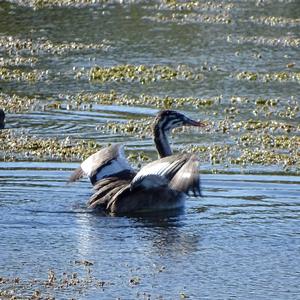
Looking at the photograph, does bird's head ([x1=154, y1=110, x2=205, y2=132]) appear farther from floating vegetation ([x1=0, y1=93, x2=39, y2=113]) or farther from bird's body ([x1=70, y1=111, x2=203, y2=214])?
floating vegetation ([x1=0, y1=93, x2=39, y2=113])

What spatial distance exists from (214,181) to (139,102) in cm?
521

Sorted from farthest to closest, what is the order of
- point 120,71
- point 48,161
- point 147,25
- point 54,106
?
point 147,25 < point 120,71 < point 54,106 < point 48,161

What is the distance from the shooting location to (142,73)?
22203 mm

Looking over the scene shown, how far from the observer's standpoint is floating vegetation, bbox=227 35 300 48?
83.2 ft

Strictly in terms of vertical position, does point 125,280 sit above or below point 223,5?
below

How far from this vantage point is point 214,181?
1453 cm

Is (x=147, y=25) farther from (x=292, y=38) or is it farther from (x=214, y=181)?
(x=214, y=181)

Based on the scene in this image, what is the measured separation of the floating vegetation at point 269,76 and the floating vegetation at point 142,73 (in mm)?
769

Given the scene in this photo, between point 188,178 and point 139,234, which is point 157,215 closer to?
point 139,234

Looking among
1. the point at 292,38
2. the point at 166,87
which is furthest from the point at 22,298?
the point at 292,38

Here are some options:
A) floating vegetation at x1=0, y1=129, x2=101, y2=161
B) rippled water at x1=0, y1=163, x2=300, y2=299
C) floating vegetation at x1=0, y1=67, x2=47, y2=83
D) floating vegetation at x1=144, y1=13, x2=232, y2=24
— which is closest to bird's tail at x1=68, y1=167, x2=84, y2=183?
rippled water at x1=0, y1=163, x2=300, y2=299

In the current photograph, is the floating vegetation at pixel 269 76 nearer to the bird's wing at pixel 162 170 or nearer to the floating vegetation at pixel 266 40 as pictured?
the floating vegetation at pixel 266 40

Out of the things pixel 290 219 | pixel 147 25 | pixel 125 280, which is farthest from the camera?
pixel 147 25

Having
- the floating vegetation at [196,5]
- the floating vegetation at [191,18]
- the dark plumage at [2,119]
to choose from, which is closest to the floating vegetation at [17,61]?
the floating vegetation at [191,18]
